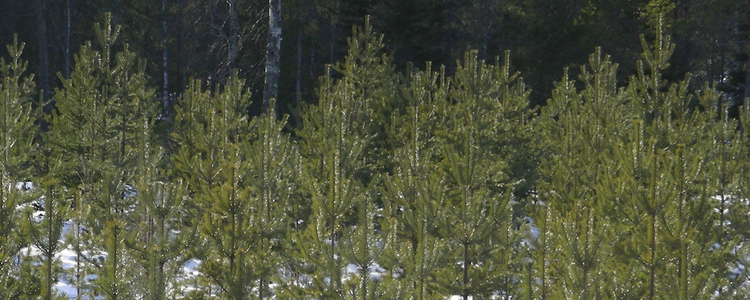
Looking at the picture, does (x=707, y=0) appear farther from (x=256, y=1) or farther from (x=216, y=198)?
(x=216, y=198)

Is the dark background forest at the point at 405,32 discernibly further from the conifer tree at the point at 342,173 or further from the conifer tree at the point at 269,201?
the conifer tree at the point at 269,201

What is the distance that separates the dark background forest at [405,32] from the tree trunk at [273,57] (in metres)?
9.58

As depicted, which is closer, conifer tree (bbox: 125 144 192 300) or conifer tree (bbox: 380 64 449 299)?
conifer tree (bbox: 380 64 449 299)

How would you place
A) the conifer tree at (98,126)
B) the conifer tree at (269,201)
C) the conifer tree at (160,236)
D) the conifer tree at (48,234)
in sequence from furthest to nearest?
1. the conifer tree at (98,126)
2. the conifer tree at (269,201)
3. the conifer tree at (160,236)
4. the conifer tree at (48,234)

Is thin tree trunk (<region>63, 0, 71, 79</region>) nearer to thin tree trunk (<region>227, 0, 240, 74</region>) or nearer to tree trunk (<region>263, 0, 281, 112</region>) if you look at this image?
thin tree trunk (<region>227, 0, 240, 74</region>)

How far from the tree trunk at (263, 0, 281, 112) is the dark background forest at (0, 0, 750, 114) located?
9.58 meters

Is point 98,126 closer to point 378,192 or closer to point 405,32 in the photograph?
point 378,192

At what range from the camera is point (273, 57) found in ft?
48.0

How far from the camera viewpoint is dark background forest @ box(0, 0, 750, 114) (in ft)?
86.4

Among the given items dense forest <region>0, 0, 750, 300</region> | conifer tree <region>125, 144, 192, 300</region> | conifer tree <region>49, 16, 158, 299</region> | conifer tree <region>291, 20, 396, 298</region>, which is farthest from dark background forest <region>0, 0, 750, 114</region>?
conifer tree <region>125, 144, 192, 300</region>

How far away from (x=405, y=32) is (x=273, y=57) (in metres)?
12.1

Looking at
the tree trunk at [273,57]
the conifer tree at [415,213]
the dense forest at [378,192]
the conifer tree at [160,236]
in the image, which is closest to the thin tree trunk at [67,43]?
the dense forest at [378,192]

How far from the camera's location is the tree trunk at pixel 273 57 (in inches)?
567

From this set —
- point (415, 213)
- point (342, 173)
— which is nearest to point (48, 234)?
point (342, 173)
